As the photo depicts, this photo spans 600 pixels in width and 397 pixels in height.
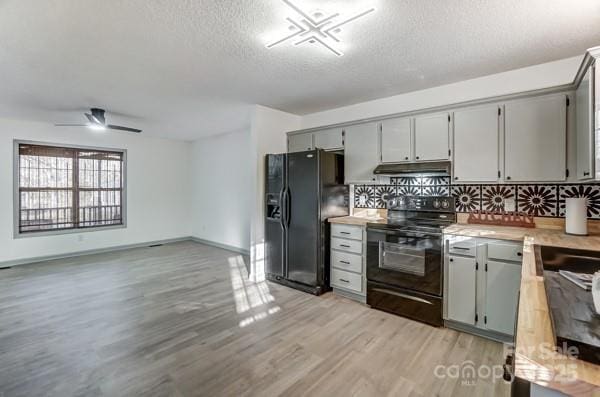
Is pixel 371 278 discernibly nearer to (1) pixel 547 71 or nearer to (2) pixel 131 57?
(1) pixel 547 71

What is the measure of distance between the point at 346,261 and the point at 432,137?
5.87ft

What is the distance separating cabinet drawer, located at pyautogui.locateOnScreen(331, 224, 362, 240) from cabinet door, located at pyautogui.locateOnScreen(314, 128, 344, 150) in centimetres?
114

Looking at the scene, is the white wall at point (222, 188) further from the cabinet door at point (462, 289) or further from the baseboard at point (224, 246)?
the cabinet door at point (462, 289)

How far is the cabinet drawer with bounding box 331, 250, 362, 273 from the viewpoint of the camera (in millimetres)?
3520

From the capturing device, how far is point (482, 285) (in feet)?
8.71

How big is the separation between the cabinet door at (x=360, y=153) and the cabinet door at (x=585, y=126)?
1.85m

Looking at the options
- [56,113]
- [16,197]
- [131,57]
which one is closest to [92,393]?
[131,57]

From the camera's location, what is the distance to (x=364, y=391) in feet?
6.45

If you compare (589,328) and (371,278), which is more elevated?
(589,328)

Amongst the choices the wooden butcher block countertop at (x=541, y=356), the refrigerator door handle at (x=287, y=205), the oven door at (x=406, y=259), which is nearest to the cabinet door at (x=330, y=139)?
the refrigerator door handle at (x=287, y=205)

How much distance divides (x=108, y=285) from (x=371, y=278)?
11.9 ft

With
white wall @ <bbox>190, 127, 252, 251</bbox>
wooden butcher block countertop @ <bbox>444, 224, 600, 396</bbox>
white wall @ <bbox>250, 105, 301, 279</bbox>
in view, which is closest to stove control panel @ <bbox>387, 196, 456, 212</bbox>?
white wall @ <bbox>250, 105, 301, 279</bbox>

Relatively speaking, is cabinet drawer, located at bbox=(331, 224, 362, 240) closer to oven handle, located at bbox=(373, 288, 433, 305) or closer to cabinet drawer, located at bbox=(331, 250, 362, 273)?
cabinet drawer, located at bbox=(331, 250, 362, 273)

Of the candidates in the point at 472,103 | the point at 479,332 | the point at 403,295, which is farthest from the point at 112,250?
the point at 472,103
